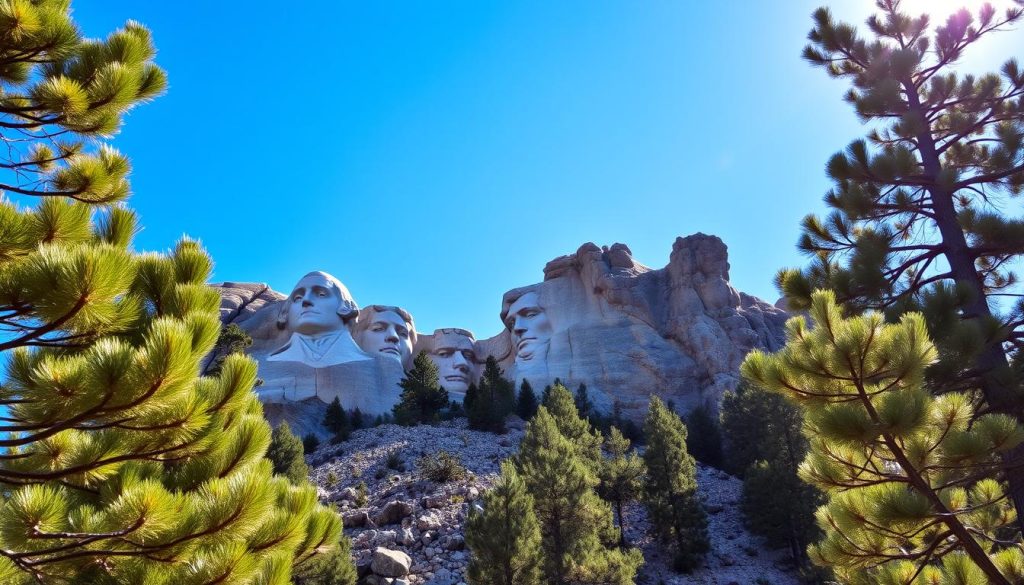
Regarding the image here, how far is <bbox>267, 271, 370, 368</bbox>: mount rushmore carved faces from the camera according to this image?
38.8 metres

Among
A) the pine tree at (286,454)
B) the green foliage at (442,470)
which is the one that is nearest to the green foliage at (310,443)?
the pine tree at (286,454)

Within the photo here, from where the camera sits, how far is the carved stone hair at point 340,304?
41531 mm

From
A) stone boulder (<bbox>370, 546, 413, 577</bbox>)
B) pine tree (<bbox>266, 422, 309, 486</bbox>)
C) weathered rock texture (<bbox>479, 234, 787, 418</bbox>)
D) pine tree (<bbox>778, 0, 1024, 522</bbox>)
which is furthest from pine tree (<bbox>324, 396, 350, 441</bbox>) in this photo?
pine tree (<bbox>778, 0, 1024, 522</bbox>)

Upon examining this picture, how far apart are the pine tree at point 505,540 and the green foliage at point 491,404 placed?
54.4ft

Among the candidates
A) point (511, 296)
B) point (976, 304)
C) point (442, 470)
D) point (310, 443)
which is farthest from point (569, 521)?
point (511, 296)

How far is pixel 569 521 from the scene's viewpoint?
17.3 metres

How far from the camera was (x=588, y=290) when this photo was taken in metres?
44.9

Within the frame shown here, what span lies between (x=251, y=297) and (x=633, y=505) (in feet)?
113

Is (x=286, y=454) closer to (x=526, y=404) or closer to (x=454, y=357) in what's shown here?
(x=526, y=404)

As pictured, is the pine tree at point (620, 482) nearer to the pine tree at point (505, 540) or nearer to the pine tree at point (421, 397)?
the pine tree at point (505, 540)

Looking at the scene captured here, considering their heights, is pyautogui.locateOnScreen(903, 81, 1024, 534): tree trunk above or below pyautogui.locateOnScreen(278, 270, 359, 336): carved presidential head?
below

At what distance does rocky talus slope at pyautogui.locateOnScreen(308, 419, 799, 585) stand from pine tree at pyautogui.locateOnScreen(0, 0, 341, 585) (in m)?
12.8

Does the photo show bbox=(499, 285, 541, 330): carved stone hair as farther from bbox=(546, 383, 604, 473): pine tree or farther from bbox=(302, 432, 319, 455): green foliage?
bbox=(546, 383, 604, 473): pine tree

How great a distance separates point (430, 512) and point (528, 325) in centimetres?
2501
